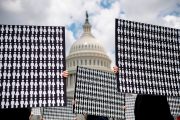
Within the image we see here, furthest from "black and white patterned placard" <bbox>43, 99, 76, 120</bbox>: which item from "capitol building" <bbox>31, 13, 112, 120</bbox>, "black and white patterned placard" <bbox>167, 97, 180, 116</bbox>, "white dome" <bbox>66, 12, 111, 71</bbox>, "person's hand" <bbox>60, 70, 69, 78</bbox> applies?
"white dome" <bbox>66, 12, 111, 71</bbox>

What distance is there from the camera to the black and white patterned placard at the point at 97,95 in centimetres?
2742

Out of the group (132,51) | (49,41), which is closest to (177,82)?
(132,51)

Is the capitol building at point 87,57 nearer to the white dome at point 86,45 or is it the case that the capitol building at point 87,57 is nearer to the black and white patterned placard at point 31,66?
the white dome at point 86,45

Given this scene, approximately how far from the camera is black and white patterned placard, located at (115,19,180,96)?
13750 millimetres

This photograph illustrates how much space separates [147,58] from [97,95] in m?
14.4

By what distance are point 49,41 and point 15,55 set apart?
1479 mm

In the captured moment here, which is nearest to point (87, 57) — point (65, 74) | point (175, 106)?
point (175, 106)

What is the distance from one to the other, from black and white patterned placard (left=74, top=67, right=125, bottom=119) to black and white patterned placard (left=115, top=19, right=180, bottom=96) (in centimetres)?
1286

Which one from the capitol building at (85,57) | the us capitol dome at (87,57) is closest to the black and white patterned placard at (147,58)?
the capitol building at (85,57)

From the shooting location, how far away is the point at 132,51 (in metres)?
14.2

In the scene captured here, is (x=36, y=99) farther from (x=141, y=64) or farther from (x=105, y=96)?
(x=105, y=96)

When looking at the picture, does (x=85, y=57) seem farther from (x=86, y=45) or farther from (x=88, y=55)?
(x=86, y=45)

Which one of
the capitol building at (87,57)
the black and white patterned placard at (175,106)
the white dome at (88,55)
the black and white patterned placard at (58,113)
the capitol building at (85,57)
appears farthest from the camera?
the white dome at (88,55)

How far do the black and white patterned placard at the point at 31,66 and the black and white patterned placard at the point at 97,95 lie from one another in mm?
13204
